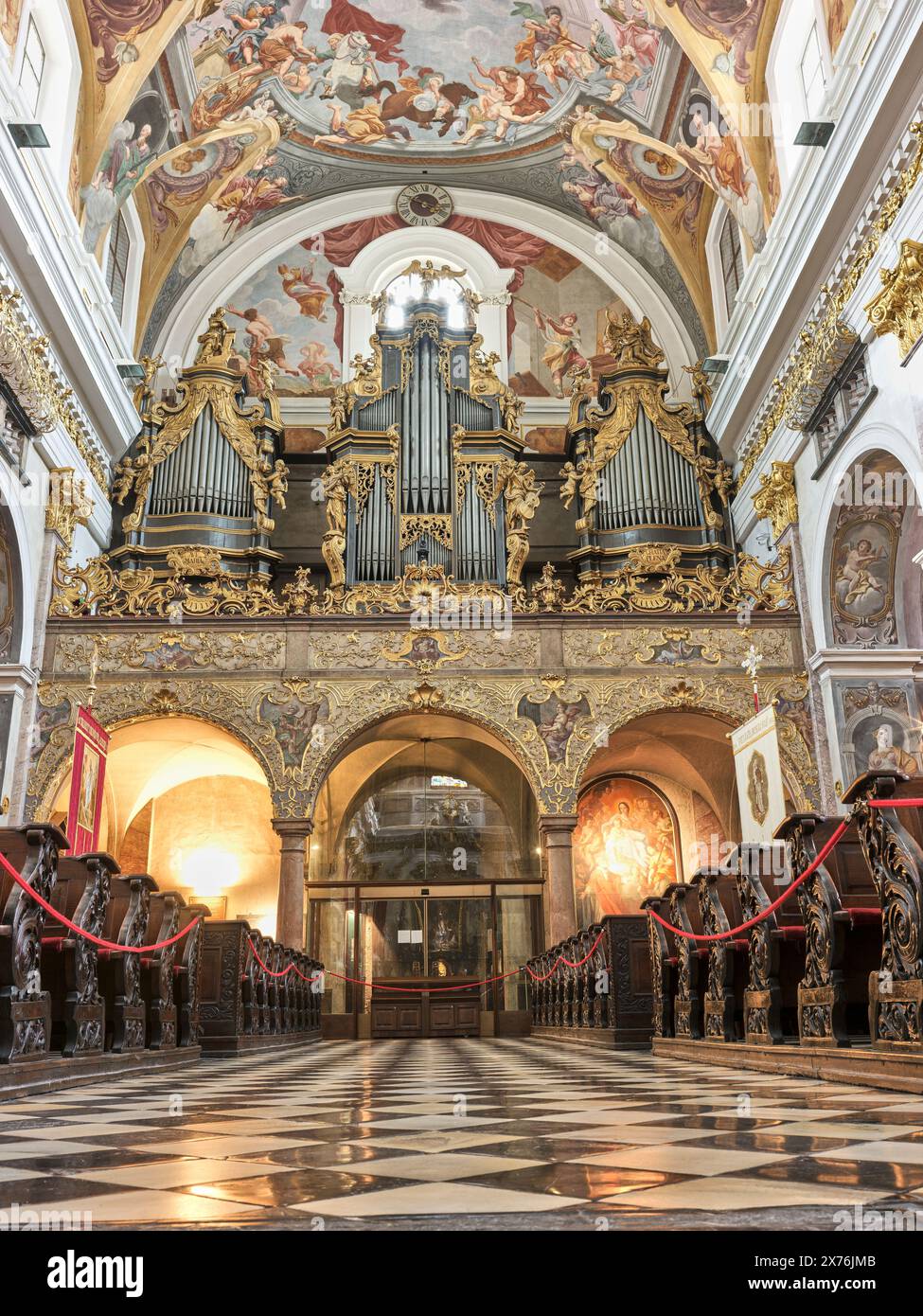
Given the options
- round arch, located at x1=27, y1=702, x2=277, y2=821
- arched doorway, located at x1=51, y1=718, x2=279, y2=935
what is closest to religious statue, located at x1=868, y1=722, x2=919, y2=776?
round arch, located at x1=27, y1=702, x2=277, y2=821

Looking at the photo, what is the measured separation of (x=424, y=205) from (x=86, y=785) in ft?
42.2

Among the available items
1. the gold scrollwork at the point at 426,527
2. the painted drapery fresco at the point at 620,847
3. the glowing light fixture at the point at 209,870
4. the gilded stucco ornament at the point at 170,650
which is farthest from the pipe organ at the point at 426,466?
the glowing light fixture at the point at 209,870

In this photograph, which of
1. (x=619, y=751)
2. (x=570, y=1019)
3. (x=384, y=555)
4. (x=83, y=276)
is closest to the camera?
(x=570, y=1019)

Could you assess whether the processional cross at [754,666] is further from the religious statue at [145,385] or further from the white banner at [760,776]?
the religious statue at [145,385]

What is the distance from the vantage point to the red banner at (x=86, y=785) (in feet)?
36.1

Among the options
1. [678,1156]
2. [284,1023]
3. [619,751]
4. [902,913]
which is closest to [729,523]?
[619,751]

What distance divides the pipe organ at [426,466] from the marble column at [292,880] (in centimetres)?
329

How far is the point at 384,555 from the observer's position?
49.4 ft

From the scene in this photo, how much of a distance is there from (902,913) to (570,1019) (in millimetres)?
7261

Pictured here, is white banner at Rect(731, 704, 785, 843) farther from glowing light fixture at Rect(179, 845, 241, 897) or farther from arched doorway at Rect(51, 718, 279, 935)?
glowing light fixture at Rect(179, 845, 241, 897)

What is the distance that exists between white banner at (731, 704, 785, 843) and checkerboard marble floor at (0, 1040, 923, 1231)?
6.22m
